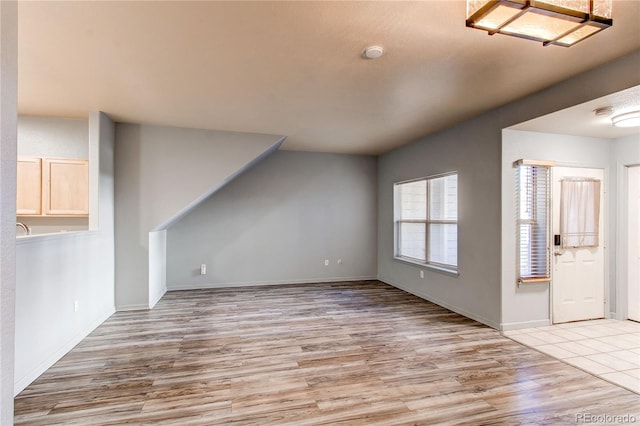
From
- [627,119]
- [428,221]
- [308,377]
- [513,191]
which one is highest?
[627,119]

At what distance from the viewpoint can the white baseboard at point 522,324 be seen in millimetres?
3556

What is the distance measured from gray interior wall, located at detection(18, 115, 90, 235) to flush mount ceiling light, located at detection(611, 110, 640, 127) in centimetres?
599

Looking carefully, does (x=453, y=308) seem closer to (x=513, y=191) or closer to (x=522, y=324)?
(x=522, y=324)

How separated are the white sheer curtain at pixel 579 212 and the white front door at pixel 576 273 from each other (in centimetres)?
5

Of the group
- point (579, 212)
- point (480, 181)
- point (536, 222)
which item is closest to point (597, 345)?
point (536, 222)

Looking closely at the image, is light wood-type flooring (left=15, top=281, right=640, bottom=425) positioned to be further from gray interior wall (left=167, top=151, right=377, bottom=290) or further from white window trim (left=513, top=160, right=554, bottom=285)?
gray interior wall (left=167, top=151, right=377, bottom=290)

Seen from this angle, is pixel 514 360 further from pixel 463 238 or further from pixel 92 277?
pixel 92 277

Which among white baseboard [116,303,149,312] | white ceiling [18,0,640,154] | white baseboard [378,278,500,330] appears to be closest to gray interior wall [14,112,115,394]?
white baseboard [116,303,149,312]

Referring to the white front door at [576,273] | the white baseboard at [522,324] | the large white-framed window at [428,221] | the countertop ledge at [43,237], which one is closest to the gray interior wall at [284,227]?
the large white-framed window at [428,221]

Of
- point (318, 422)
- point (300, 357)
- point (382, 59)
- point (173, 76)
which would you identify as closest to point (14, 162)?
point (173, 76)

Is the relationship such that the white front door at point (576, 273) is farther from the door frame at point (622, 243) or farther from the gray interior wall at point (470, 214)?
the gray interior wall at point (470, 214)

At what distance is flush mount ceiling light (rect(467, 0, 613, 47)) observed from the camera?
1.49 metres

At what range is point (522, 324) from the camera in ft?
11.9

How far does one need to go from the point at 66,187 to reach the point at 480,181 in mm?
5101
